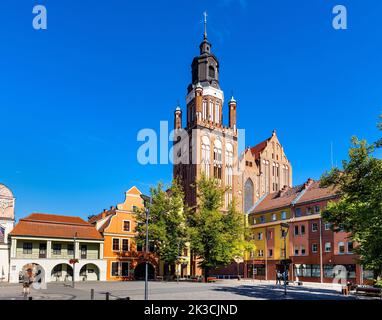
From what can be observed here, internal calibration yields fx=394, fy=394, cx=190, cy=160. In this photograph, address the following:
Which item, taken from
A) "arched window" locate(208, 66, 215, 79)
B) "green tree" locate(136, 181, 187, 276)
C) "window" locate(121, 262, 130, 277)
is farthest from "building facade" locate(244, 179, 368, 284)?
"arched window" locate(208, 66, 215, 79)

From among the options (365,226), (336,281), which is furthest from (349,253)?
(365,226)

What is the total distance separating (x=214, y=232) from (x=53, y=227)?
70.3 feet

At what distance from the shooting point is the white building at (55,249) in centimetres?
4888

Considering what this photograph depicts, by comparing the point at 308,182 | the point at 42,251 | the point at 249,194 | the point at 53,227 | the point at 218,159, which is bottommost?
the point at 42,251

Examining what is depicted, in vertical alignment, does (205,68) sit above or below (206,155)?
above

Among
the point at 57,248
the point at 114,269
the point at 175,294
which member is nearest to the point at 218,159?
the point at 114,269

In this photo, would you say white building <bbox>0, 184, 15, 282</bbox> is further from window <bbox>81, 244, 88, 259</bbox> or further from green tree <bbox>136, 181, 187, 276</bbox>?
green tree <bbox>136, 181, 187, 276</bbox>

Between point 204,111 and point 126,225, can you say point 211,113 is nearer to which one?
point 204,111

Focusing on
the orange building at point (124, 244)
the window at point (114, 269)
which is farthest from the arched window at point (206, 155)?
the window at point (114, 269)

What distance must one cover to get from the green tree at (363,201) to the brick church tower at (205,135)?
153ft

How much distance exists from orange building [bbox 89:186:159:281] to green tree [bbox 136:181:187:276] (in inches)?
125

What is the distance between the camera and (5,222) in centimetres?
5091

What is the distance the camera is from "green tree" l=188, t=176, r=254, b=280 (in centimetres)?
4897

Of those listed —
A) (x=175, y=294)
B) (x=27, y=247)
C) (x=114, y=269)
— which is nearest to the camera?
(x=175, y=294)
